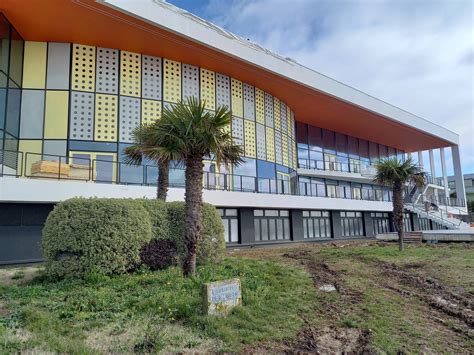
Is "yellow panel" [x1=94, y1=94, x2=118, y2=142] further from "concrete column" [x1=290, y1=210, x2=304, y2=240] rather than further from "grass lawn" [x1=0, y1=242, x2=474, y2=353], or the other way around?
"concrete column" [x1=290, y1=210, x2=304, y2=240]

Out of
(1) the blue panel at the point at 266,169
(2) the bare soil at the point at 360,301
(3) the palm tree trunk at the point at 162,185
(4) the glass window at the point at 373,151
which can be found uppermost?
(4) the glass window at the point at 373,151

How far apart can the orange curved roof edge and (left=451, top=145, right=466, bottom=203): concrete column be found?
1911 cm

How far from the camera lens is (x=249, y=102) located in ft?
81.7

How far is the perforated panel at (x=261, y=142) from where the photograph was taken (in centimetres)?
2478

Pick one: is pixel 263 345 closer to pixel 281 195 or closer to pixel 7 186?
pixel 7 186

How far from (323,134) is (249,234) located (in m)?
17.7

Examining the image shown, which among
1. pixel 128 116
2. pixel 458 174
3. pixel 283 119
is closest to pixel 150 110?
pixel 128 116

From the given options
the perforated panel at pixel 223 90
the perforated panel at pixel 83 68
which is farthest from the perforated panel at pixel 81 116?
the perforated panel at pixel 223 90

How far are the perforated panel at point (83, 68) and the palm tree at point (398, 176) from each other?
1560 centimetres

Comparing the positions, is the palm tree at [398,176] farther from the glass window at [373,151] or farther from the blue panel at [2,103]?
the glass window at [373,151]

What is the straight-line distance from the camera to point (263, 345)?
18.4 ft

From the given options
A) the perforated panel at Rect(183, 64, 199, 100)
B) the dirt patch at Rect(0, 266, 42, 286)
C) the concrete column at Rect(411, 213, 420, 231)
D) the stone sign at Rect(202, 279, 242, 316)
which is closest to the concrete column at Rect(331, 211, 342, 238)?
the concrete column at Rect(411, 213, 420, 231)

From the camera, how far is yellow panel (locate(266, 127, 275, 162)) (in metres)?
25.6

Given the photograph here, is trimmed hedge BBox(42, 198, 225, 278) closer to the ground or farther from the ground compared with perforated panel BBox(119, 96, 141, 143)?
closer to the ground
